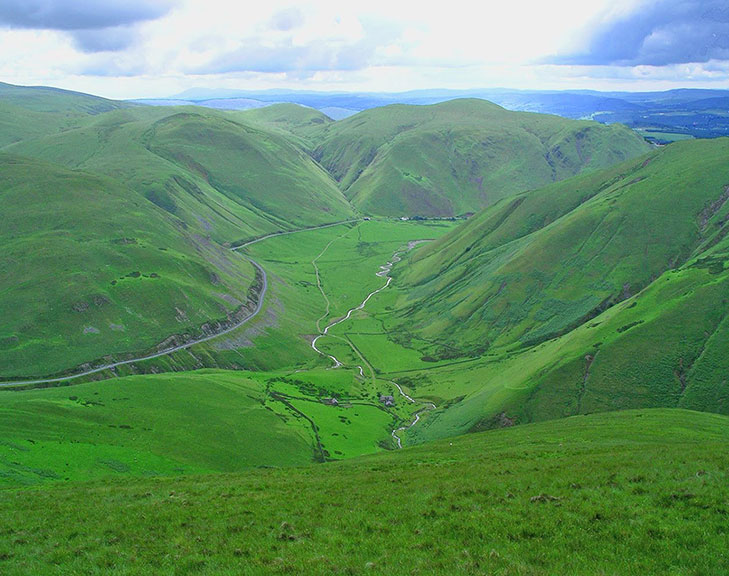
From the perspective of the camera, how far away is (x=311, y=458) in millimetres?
95312

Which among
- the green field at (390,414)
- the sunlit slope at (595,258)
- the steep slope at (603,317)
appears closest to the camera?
the green field at (390,414)

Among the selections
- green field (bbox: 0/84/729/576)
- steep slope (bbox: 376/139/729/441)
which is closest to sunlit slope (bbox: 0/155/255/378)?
green field (bbox: 0/84/729/576)

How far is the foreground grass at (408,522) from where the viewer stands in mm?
20797

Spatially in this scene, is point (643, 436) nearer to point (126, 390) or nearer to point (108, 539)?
point (108, 539)

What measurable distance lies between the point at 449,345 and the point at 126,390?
105m

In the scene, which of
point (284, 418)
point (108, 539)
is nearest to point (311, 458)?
point (284, 418)

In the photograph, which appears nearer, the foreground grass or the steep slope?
the foreground grass

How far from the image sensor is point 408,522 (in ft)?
85.6

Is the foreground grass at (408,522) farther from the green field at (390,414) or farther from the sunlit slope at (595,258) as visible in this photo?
the sunlit slope at (595,258)

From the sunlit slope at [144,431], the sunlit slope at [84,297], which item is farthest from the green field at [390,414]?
the sunlit slope at [84,297]

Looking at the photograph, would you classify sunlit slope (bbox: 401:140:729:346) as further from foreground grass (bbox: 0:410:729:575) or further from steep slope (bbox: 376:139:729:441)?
foreground grass (bbox: 0:410:729:575)

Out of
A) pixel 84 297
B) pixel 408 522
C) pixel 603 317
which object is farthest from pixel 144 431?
pixel 603 317

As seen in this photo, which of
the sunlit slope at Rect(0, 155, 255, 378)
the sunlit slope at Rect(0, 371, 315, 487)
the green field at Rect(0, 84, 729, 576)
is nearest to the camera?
the green field at Rect(0, 84, 729, 576)

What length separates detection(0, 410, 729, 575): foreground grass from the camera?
2080 centimetres
